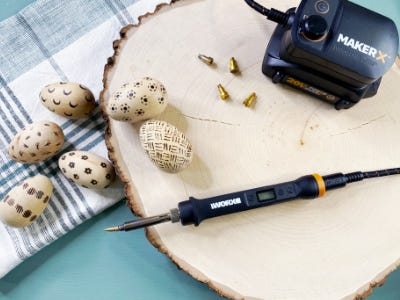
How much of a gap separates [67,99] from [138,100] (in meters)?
0.16

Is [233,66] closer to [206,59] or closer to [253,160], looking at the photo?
[206,59]

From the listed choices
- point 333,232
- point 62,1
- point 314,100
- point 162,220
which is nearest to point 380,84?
point 314,100

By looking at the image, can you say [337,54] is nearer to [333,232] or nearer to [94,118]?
[333,232]

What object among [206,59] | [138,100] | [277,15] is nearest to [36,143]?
[138,100]

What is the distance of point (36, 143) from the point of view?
68 centimetres

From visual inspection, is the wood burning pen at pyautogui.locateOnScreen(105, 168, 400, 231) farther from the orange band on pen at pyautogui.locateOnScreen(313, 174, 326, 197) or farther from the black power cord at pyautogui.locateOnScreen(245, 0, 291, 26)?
the black power cord at pyautogui.locateOnScreen(245, 0, 291, 26)

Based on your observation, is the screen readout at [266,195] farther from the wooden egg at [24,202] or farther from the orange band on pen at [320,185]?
the wooden egg at [24,202]

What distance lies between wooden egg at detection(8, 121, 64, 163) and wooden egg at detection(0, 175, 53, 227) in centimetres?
4

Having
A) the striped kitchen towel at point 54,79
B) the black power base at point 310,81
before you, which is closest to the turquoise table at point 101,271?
the striped kitchen towel at point 54,79

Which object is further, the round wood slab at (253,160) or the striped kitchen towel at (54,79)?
the striped kitchen towel at (54,79)

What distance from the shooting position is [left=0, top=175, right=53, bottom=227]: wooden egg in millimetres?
677

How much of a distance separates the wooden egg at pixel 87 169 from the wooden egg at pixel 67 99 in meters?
0.08

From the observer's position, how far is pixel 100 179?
685mm

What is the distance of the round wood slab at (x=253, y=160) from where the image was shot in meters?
0.64
